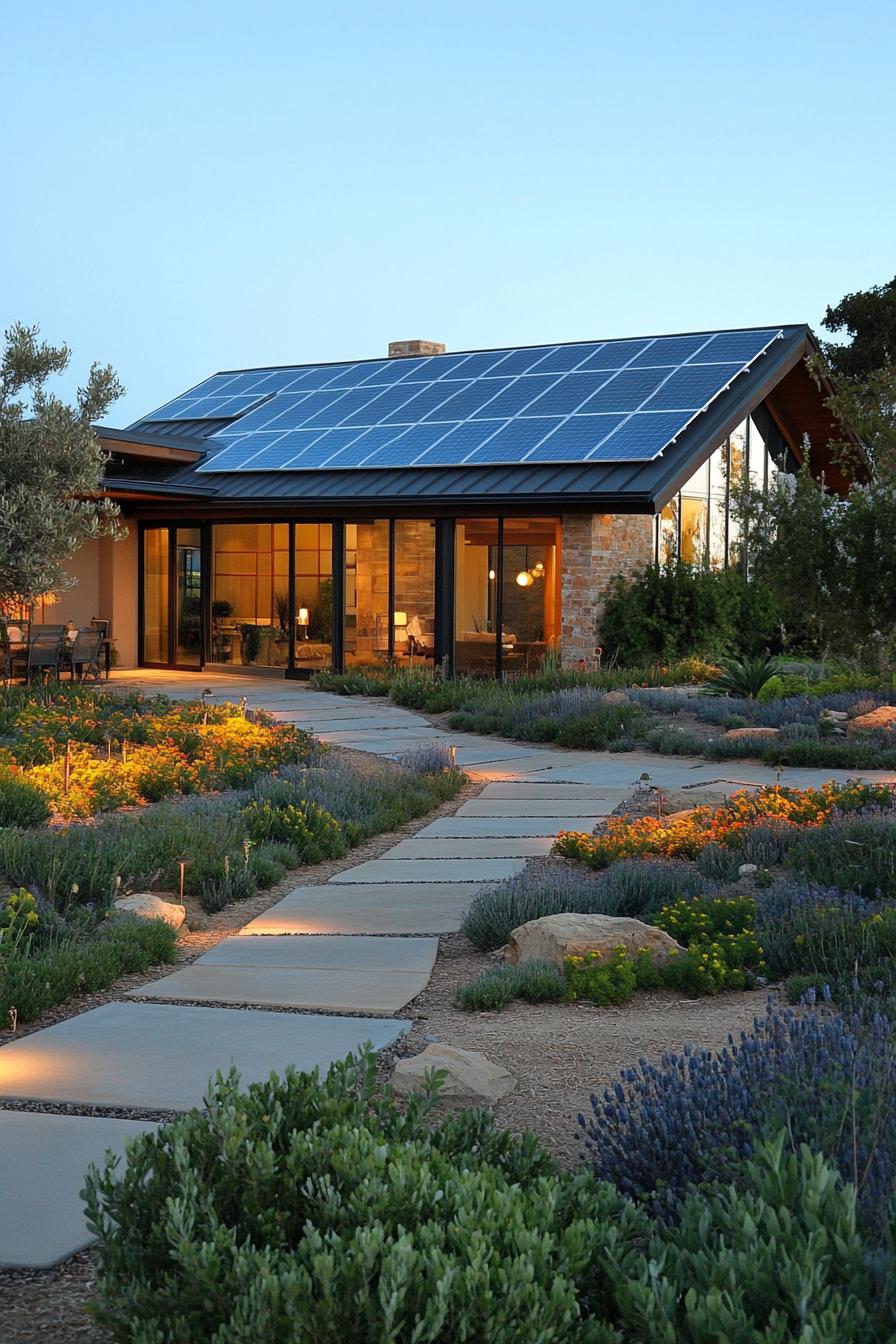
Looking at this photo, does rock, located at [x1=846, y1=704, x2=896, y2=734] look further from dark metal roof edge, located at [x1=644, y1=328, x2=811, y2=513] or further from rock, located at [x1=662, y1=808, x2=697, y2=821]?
dark metal roof edge, located at [x1=644, y1=328, x2=811, y2=513]

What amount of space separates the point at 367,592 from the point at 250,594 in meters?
2.66

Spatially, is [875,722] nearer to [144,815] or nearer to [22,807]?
[144,815]

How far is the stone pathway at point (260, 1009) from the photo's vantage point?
3.43m

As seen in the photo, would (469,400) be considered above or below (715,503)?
above

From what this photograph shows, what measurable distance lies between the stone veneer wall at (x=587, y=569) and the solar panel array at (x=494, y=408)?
100 centimetres

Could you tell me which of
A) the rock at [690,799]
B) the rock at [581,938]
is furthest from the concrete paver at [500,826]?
the rock at [581,938]

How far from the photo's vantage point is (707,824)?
25.6 feet

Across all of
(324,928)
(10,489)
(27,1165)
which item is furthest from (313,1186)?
(10,489)

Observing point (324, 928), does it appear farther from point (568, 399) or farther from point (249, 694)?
point (568, 399)

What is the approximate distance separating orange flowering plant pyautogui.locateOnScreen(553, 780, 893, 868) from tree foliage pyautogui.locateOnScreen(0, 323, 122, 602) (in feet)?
23.3

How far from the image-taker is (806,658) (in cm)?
2016

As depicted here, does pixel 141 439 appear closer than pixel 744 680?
No

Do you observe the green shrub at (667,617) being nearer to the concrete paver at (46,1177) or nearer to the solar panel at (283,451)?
the solar panel at (283,451)

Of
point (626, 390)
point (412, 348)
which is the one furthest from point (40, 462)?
point (412, 348)
